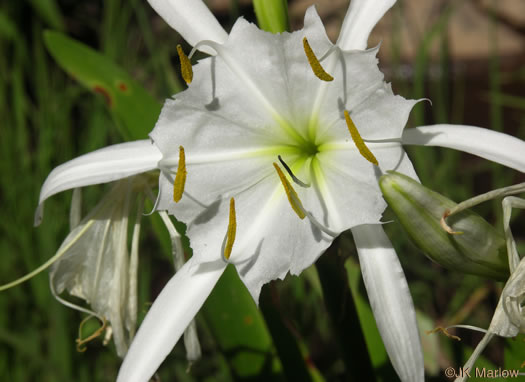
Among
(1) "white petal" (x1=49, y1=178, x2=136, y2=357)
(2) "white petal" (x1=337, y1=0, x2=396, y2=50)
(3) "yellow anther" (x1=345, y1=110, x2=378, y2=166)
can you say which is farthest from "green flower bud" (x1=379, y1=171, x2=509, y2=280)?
(1) "white petal" (x1=49, y1=178, x2=136, y2=357)

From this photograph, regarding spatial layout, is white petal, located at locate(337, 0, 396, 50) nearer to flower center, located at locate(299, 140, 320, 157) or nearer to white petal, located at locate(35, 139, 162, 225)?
flower center, located at locate(299, 140, 320, 157)

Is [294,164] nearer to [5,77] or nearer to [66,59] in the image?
[66,59]

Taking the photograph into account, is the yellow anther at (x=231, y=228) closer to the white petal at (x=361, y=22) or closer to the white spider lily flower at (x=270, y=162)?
the white spider lily flower at (x=270, y=162)

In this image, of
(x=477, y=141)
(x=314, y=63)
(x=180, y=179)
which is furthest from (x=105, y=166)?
(x=477, y=141)

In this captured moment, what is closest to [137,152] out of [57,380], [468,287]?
[57,380]

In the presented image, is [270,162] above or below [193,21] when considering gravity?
below

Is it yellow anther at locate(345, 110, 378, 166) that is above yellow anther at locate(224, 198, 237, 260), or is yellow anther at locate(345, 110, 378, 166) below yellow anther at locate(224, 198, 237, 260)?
above

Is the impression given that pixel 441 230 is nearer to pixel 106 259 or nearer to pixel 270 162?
pixel 270 162
